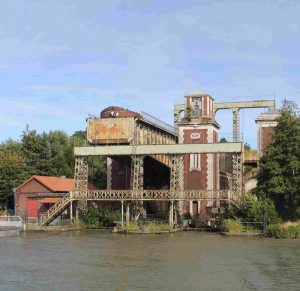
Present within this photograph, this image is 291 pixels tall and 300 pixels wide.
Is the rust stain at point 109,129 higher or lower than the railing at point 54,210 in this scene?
higher

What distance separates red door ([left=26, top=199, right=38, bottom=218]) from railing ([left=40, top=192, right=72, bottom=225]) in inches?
268

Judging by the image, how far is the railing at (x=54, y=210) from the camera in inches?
2016

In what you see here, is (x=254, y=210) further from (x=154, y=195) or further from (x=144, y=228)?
(x=154, y=195)

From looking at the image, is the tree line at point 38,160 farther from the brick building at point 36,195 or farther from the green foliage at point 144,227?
the green foliage at point 144,227

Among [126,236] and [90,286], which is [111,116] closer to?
[126,236]

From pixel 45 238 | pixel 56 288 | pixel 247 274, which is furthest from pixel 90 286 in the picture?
pixel 45 238

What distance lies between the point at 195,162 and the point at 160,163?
633cm

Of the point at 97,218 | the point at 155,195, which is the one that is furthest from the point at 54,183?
the point at 155,195

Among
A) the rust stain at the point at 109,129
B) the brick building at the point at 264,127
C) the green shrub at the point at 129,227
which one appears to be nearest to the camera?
the green shrub at the point at 129,227

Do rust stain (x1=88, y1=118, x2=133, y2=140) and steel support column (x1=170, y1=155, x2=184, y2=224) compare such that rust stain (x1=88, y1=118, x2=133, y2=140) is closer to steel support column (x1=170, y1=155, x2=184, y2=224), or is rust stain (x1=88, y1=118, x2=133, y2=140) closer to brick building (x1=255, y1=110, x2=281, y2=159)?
steel support column (x1=170, y1=155, x2=184, y2=224)

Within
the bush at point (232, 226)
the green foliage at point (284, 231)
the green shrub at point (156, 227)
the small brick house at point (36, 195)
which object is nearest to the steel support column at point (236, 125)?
the small brick house at point (36, 195)

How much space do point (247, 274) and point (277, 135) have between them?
23270 millimetres

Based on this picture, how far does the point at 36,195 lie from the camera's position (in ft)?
191

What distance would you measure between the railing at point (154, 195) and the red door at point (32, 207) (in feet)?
27.1
